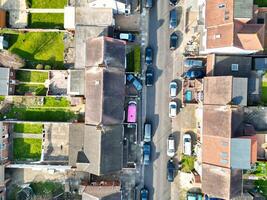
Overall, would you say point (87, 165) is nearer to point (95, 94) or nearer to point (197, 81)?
point (95, 94)

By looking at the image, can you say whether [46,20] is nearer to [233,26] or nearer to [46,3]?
[46,3]

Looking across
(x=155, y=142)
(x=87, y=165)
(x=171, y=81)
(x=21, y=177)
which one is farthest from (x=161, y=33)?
(x=21, y=177)

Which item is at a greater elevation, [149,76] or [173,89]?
[149,76]

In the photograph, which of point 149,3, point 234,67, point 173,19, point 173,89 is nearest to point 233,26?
point 234,67

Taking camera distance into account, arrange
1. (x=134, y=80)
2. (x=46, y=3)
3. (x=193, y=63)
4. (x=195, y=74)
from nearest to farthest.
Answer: (x=195, y=74) → (x=193, y=63) → (x=134, y=80) → (x=46, y=3)

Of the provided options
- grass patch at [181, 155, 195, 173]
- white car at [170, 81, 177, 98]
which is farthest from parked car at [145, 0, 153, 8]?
grass patch at [181, 155, 195, 173]

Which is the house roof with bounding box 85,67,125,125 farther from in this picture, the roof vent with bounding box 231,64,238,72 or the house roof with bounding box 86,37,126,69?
the roof vent with bounding box 231,64,238,72
